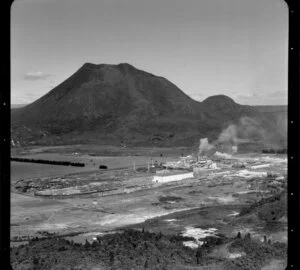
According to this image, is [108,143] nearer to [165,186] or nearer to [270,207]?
[165,186]

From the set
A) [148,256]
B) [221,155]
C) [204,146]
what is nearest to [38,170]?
[221,155]

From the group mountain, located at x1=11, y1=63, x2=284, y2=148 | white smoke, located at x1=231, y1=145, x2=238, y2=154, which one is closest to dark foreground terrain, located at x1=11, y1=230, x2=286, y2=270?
white smoke, located at x1=231, y1=145, x2=238, y2=154

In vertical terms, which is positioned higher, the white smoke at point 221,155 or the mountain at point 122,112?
the mountain at point 122,112

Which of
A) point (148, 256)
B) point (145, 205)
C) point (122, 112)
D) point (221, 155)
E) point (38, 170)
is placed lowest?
point (145, 205)

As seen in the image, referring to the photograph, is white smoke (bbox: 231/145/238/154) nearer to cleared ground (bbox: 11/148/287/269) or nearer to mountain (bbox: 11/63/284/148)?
mountain (bbox: 11/63/284/148)

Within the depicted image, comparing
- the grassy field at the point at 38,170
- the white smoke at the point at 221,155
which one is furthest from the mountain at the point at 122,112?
the grassy field at the point at 38,170
